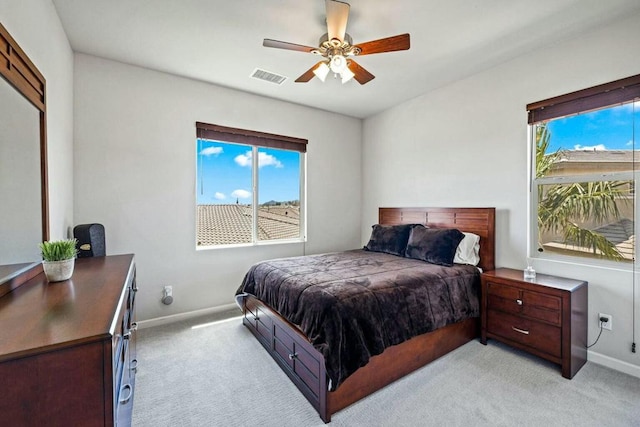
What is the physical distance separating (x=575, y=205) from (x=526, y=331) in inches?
48.2

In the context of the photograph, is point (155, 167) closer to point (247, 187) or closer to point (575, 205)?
point (247, 187)

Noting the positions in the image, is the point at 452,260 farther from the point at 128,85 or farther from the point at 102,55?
the point at 102,55

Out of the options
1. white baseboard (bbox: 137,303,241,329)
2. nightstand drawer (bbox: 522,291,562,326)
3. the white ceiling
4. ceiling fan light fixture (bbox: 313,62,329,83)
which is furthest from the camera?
white baseboard (bbox: 137,303,241,329)

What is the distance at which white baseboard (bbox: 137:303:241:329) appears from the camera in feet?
10.0

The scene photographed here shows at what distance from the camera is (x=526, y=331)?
2402mm

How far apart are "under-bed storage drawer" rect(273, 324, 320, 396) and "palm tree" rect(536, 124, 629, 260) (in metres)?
2.50

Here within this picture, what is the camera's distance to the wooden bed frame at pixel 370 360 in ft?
6.05

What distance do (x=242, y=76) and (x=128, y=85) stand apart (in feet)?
3.80

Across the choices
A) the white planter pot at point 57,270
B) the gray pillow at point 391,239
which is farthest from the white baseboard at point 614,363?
the white planter pot at point 57,270

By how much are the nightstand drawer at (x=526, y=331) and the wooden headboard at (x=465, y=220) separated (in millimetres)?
571

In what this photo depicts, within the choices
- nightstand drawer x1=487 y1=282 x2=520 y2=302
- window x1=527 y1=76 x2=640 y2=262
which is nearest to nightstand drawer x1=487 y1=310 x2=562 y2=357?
nightstand drawer x1=487 y1=282 x2=520 y2=302

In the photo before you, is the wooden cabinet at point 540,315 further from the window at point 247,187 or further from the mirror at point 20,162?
the mirror at point 20,162

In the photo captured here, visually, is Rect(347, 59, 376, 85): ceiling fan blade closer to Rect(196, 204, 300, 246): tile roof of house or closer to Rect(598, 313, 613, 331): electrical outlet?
Rect(196, 204, 300, 246): tile roof of house

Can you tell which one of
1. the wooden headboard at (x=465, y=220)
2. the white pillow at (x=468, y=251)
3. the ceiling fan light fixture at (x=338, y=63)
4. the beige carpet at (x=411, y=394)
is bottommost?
the beige carpet at (x=411, y=394)
